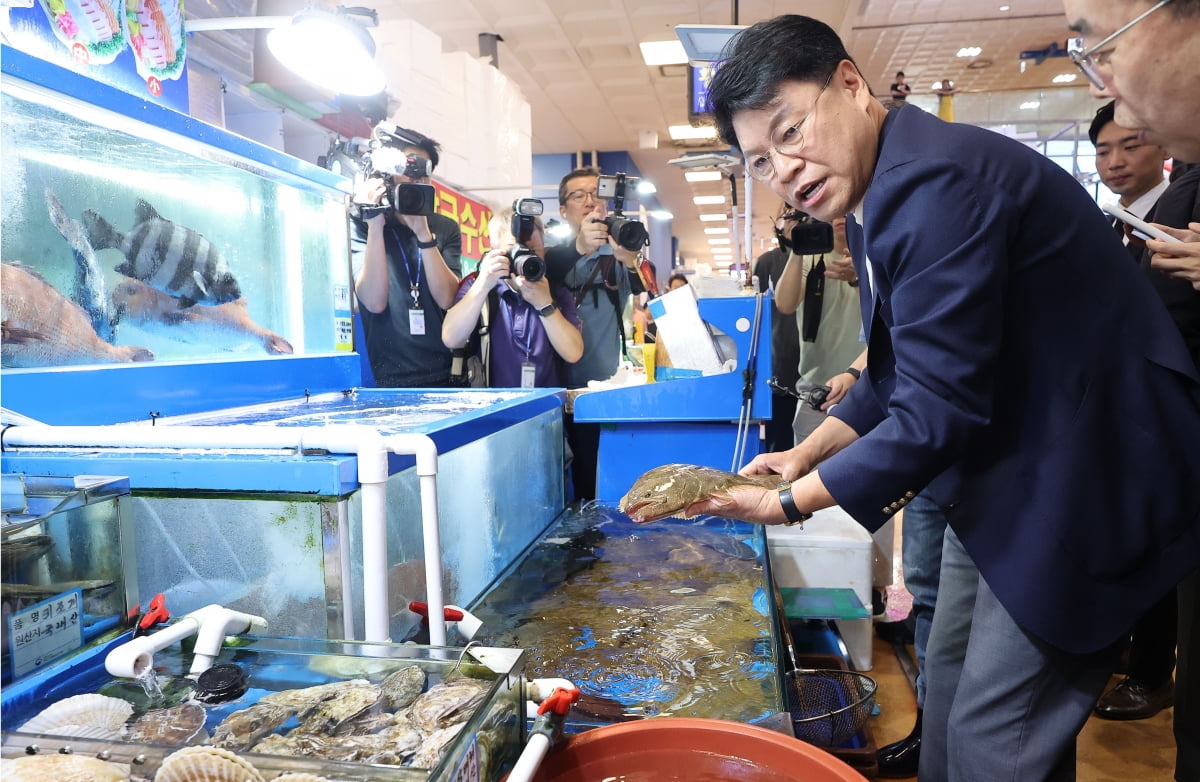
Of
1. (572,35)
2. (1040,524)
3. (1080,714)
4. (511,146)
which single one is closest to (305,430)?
(1040,524)

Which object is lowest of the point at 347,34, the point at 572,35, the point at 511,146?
the point at 347,34

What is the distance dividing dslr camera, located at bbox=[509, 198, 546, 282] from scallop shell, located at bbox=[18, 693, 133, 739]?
6.50 ft

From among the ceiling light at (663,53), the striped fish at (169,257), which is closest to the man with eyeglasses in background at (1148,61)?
the striped fish at (169,257)

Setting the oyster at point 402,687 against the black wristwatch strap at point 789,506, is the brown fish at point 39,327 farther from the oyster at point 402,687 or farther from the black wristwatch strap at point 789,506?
the black wristwatch strap at point 789,506

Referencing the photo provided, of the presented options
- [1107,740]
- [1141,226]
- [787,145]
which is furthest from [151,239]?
[1107,740]

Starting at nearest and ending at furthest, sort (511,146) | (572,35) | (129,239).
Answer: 1. (129,239)
2. (511,146)
3. (572,35)

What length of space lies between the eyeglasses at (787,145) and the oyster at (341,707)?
1.04 m

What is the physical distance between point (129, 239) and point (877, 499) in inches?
70.5

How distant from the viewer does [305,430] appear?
3.73ft

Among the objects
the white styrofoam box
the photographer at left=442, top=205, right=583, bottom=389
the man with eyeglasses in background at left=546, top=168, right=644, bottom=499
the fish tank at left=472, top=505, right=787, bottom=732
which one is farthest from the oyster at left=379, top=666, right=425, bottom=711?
the man with eyeglasses in background at left=546, top=168, right=644, bottom=499

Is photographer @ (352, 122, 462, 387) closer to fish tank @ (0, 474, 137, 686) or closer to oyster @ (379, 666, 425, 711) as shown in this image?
fish tank @ (0, 474, 137, 686)

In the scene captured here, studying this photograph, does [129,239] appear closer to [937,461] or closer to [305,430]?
[305,430]

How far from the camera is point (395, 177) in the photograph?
8.80 ft

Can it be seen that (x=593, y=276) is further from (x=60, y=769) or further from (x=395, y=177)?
(x=60, y=769)
